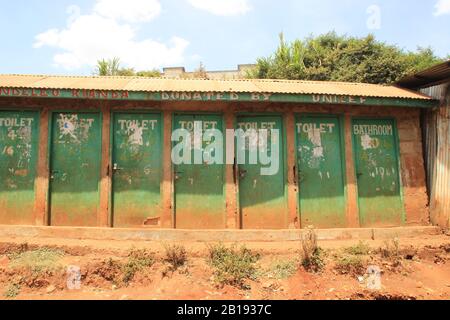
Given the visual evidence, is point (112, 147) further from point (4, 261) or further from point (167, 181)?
point (4, 261)

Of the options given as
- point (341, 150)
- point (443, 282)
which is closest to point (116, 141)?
point (341, 150)

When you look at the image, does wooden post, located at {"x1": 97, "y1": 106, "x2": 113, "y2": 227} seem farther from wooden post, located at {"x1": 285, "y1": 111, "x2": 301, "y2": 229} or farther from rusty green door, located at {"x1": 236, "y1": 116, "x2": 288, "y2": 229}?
wooden post, located at {"x1": 285, "y1": 111, "x2": 301, "y2": 229}

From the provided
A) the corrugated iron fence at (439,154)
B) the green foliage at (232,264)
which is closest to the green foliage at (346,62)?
the corrugated iron fence at (439,154)

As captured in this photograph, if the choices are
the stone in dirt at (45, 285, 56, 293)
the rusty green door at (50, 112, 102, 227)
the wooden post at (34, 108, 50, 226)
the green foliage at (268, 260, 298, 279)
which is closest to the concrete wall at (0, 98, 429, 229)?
the wooden post at (34, 108, 50, 226)

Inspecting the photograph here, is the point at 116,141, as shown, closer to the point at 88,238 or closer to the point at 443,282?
the point at 88,238

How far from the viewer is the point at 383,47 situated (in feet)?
60.0

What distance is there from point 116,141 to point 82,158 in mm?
778

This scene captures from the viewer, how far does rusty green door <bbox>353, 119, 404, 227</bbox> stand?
6656 mm

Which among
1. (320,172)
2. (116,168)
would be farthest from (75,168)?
(320,172)

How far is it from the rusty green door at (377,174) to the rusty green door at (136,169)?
444 centimetres

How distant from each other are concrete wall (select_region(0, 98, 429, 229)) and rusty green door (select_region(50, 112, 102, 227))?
5.3 inches

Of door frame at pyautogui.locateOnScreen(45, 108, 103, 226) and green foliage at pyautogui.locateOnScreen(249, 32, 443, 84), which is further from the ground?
green foliage at pyautogui.locateOnScreen(249, 32, 443, 84)

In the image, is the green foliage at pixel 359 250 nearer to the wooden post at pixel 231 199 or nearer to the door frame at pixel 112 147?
the wooden post at pixel 231 199

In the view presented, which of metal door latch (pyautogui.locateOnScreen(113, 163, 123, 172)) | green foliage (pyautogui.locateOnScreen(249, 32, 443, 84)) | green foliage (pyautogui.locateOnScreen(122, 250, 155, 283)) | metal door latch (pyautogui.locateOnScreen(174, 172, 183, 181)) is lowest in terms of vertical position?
green foliage (pyautogui.locateOnScreen(122, 250, 155, 283))
